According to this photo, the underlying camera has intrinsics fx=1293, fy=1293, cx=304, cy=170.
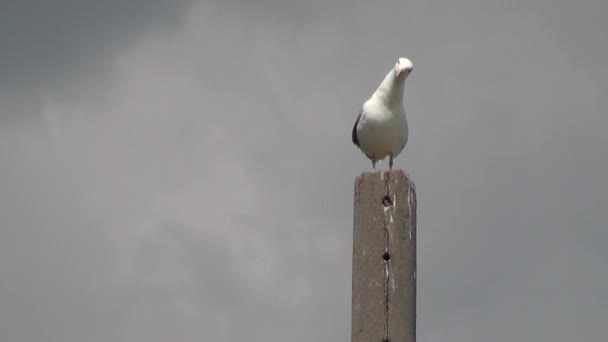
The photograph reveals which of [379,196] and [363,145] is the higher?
[363,145]

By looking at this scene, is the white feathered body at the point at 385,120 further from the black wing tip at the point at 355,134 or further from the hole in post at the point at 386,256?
the hole in post at the point at 386,256

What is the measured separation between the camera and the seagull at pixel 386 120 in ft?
53.1

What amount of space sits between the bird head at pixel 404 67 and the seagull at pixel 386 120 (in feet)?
0.53

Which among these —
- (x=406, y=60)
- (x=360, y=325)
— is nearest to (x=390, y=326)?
(x=360, y=325)

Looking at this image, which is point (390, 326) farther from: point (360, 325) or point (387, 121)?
point (387, 121)

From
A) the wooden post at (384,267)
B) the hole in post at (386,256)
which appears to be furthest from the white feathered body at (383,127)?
the hole in post at (386,256)

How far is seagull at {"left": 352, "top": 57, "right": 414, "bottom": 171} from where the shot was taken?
16188 mm

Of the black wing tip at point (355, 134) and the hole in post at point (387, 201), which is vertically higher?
the black wing tip at point (355, 134)

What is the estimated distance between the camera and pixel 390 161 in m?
17.1

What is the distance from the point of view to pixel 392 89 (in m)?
16.1

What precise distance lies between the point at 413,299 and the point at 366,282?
36cm

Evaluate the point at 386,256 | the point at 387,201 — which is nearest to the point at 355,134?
the point at 387,201

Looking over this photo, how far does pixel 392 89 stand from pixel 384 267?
22.7ft

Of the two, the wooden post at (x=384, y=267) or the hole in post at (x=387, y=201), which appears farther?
the hole in post at (x=387, y=201)
